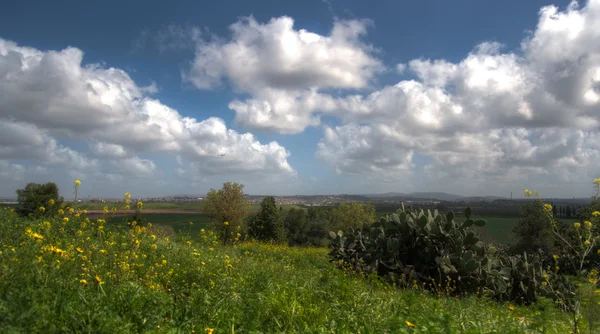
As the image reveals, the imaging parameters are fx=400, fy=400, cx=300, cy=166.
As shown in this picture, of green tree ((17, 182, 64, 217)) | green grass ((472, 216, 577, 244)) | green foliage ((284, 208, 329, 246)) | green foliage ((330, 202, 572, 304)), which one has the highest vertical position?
green tree ((17, 182, 64, 217))

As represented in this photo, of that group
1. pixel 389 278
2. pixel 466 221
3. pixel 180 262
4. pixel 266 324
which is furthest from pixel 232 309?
pixel 466 221

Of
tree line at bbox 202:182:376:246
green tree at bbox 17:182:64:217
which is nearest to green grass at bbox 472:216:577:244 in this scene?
tree line at bbox 202:182:376:246

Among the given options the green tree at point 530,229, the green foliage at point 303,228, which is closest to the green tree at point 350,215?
the green foliage at point 303,228

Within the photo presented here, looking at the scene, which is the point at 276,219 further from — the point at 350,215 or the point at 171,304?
the point at 171,304

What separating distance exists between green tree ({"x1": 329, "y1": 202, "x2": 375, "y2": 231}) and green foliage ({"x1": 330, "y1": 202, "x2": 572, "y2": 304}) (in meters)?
32.5

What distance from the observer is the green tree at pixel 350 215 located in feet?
139

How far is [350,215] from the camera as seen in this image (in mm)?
43531

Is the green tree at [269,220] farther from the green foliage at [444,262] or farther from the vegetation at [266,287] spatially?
the vegetation at [266,287]

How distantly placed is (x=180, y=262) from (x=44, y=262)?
262cm

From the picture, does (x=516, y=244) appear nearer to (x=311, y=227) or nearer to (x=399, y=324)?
(x=399, y=324)

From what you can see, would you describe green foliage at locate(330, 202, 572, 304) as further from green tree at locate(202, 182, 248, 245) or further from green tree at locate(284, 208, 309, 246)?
green tree at locate(284, 208, 309, 246)

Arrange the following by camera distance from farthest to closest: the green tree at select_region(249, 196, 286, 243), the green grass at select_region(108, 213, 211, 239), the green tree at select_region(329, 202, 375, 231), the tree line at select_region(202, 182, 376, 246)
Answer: the green tree at select_region(329, 202, 375, 231) → the green tree at select_region(249, 196, 286, 243) → the tree line at select_region(202, 182, 376, 246) → the green grass at select_region(108, 213, 211, 239)

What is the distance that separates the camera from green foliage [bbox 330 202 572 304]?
26.3ft

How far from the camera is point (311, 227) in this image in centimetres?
4394
